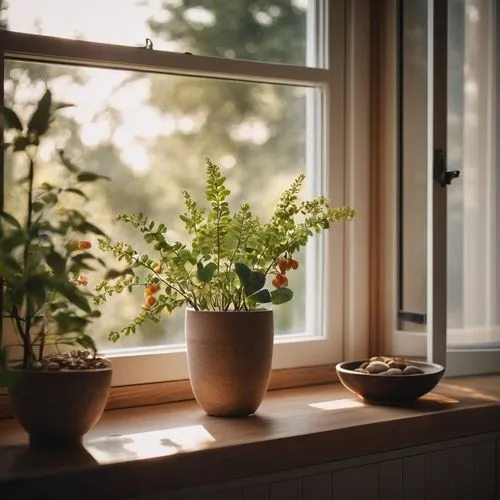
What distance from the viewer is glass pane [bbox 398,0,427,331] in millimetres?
2285

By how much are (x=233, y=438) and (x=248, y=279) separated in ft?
1.09

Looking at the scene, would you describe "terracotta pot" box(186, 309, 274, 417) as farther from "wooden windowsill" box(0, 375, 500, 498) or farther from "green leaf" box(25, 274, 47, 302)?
"green leaf" box(25, 274, 47, 302)

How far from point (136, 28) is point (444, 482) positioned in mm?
1268

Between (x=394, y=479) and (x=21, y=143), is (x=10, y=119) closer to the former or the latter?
(x=21, y=143)

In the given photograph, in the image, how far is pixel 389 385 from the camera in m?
1.92

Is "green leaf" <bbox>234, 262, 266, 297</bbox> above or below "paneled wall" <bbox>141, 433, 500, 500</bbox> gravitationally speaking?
above

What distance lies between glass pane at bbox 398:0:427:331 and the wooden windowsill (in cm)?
29

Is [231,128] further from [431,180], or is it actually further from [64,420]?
[64,420]

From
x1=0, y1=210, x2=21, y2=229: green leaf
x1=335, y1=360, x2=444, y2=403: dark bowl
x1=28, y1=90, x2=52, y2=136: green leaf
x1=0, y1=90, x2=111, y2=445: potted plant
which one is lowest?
x1=335, y1=360, x2=444, y2=403: dark bowl

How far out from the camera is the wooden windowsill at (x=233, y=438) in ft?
4.82

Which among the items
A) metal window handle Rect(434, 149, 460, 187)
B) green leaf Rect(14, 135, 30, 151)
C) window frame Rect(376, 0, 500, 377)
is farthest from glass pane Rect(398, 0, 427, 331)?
green leaf Rect(14, 135, 30, 151)

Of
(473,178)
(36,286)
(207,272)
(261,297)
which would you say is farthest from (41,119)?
(473,178)

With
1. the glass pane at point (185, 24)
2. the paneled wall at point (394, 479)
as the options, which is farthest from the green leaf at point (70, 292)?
the glass pane at point (185, 24)

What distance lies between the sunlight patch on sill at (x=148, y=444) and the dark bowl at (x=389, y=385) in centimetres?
40
